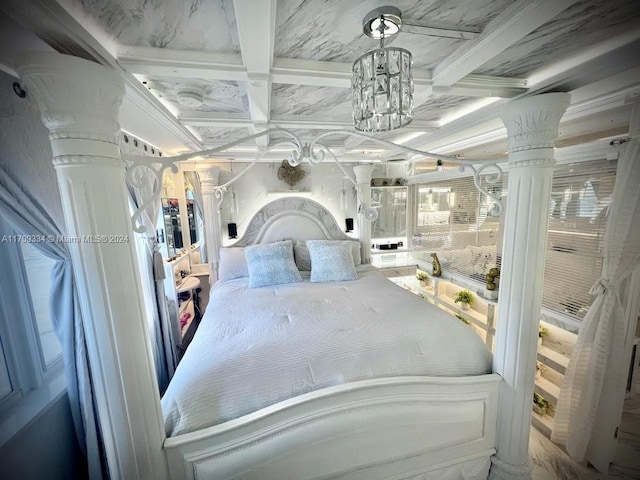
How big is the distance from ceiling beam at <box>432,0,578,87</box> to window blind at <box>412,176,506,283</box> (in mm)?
1528

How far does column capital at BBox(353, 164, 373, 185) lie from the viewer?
3.08 meters

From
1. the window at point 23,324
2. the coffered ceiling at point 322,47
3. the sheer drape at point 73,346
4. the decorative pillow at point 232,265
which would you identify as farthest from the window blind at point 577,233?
the window at point 23,324

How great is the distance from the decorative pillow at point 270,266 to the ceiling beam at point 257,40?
1607mm

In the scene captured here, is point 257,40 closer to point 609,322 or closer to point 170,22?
point 170,22

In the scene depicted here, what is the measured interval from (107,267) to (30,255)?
0.72 meters

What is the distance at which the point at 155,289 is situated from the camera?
200 centimetres

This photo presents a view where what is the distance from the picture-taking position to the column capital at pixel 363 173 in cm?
308

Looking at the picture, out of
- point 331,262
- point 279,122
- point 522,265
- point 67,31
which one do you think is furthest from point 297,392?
point 279,122

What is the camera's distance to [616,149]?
1450 millimetres

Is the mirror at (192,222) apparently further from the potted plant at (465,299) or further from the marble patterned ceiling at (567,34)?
the potted plant at (465,299)

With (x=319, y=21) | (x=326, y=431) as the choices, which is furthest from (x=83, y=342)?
(x=319, y=21)

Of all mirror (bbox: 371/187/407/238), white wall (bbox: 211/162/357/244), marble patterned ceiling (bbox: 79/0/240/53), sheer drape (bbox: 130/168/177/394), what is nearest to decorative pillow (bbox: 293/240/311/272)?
white wall (bbox: 211/162/357/244)

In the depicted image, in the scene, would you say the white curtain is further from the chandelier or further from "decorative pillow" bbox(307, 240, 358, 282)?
"decorative pillow" bbox(307, 240, 358, 282)

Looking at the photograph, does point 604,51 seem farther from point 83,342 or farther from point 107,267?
point 83,342
